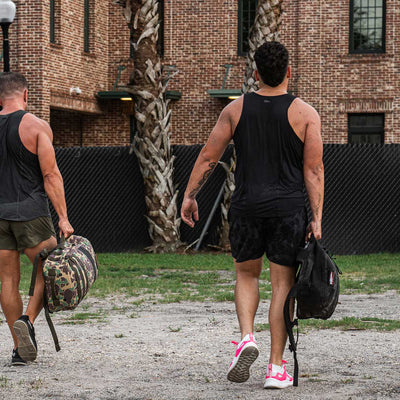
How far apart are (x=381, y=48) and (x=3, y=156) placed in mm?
21085

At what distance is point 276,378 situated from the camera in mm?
5281

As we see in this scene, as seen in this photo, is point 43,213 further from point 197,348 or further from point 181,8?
point 181,8

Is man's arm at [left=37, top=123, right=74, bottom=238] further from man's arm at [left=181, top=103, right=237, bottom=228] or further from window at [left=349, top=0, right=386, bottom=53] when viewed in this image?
window at [left=349, top=0, right=386, bottom=53]

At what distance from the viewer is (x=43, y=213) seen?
6234 mm

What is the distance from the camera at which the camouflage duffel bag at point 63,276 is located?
5965 millimetres

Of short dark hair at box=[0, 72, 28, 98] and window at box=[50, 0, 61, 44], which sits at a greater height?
window at box=[50, 0, 61, 44]

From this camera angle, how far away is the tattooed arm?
212 inches

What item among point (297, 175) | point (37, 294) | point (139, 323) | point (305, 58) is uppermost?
point (305, 58)

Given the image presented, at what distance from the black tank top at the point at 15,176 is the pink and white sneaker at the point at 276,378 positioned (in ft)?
6.94

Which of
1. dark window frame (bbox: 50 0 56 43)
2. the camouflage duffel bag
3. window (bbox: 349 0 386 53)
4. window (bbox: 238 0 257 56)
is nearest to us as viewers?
the camouflage duffel bag

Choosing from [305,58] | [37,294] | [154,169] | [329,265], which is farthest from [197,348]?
[305,58]

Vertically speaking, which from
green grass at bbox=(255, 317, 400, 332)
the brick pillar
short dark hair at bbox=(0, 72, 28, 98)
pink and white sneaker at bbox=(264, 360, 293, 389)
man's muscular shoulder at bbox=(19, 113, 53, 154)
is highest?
the brick pillar

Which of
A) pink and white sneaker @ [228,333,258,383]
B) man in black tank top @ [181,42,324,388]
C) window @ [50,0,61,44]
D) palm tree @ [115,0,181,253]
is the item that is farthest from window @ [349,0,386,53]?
pink and white sneaker @ [228,333,258,383]

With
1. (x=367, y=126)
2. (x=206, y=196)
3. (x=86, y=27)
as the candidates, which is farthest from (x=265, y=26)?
(x=86, y=27)
